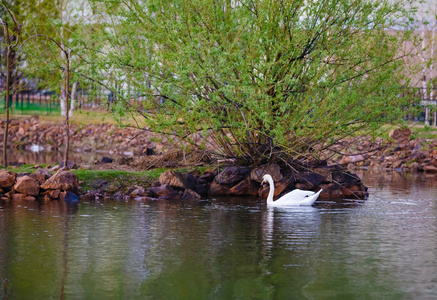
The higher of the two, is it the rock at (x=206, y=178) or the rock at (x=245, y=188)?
the rock at (x=206, y=178)

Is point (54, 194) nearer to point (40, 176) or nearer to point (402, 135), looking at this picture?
point (40, 176)

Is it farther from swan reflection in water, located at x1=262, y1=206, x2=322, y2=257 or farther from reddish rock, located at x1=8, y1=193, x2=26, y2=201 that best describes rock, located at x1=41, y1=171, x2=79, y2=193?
swan reflection in water, located at x1=262, y1=206, x2=322, y2=257

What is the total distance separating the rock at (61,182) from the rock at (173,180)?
2.41 metres

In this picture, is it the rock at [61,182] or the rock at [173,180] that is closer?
the rock at [61,182]

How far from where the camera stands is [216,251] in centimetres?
1254

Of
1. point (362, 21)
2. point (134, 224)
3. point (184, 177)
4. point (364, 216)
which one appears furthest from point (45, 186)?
point (362, 21)

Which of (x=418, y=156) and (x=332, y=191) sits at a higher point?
(x=418, y=156)

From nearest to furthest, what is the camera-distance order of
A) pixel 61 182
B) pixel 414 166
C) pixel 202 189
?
pixel 61 182 → pixel 202 189 → pixel 414 166

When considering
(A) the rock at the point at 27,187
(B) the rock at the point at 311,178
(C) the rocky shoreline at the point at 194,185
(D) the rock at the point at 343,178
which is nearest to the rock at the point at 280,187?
(C) the rocky shoreline at the point at 194,185

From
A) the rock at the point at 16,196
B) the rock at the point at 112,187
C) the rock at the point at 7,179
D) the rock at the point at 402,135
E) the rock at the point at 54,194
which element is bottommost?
the rock at the point at 16,196

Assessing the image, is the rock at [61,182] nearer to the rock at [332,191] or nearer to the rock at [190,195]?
the rock at [190,195]

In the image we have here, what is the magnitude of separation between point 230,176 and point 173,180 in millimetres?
1679

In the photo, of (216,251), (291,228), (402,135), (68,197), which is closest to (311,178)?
(291,228)

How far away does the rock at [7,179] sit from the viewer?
64.5 feet
